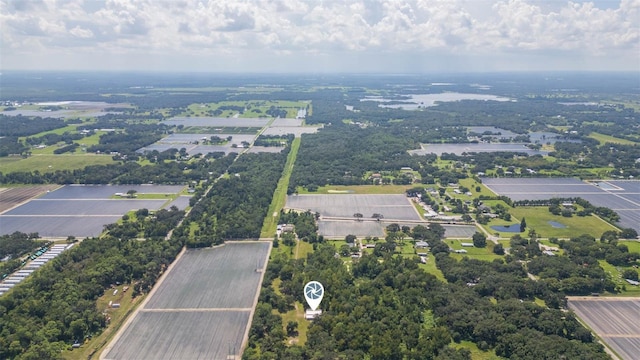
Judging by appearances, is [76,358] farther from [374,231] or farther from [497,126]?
[497,126]

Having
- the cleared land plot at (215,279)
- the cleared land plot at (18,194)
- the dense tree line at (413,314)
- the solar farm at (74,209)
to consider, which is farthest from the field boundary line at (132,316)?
the cleared land plot at (18,194)

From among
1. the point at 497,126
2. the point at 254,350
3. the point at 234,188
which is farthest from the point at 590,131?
the point at 254,350

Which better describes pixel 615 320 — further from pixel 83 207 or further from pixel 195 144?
pixel 195 144

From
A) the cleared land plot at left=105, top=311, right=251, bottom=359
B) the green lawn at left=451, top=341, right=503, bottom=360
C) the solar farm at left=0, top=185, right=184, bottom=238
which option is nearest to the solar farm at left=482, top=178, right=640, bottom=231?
the green lawn at left=451, top=341, right=503, bottom=360

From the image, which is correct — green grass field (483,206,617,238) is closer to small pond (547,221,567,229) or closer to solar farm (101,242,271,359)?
small pond (547,221,567,229)

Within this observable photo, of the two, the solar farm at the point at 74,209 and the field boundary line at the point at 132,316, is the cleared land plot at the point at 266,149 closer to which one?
the solar farm at the point at 74,209

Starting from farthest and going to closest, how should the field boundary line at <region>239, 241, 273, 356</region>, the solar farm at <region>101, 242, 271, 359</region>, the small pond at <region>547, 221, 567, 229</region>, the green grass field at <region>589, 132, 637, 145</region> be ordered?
1. the green grass field at <region>589, 132, 637, 145</region>
2. the small pond at <region>547, 221, 567, 229</region>
3. the field boundary line at <region>239, 241, 273, 356</region>
4. the solar farm at <region>101, 242, 271, 359</region>
